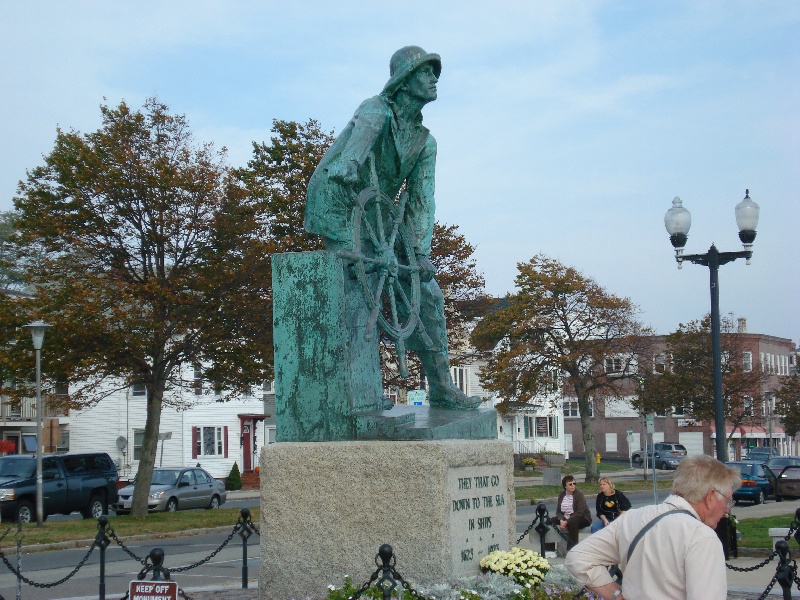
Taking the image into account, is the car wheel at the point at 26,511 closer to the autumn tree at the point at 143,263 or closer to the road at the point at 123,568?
the autumn tree at the point at 143,263

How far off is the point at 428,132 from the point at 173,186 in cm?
1977

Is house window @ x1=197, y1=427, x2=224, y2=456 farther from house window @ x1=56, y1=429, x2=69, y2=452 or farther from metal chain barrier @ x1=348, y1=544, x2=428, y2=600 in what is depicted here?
metal chain barrier @ x1=348, y1=544, x2=428, y2=600

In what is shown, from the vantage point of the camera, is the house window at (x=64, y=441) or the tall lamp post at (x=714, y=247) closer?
the tall lamp post at (x=714, y=247)

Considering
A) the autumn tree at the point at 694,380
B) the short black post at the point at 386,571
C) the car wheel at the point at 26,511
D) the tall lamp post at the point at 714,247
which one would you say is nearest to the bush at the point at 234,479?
the autumn tree at the point at 694,380

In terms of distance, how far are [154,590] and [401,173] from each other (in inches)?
156

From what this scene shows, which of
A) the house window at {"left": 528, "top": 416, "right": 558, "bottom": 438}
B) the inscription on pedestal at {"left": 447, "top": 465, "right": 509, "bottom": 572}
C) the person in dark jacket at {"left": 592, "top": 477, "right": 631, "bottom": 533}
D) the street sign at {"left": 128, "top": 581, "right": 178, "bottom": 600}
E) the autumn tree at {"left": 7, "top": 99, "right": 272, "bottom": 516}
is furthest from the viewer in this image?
the house window at {"left": 528, "top": 416, "right": 558, "bottom": 438}

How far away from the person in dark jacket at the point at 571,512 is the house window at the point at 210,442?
3822cm

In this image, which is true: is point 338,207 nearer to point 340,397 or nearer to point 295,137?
point 340,397

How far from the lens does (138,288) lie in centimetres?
2736

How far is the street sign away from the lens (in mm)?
6668

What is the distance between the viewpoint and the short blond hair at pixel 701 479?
4.16m

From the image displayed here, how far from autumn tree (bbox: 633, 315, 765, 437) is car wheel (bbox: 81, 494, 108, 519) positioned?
91.1ft

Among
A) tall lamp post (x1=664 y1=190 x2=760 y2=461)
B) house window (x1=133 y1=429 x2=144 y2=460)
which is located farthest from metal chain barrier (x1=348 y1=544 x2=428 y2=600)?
house window (x1=133 y1=429 x2=144 y2=460)

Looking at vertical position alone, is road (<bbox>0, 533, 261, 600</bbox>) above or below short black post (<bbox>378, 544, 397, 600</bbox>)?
below
